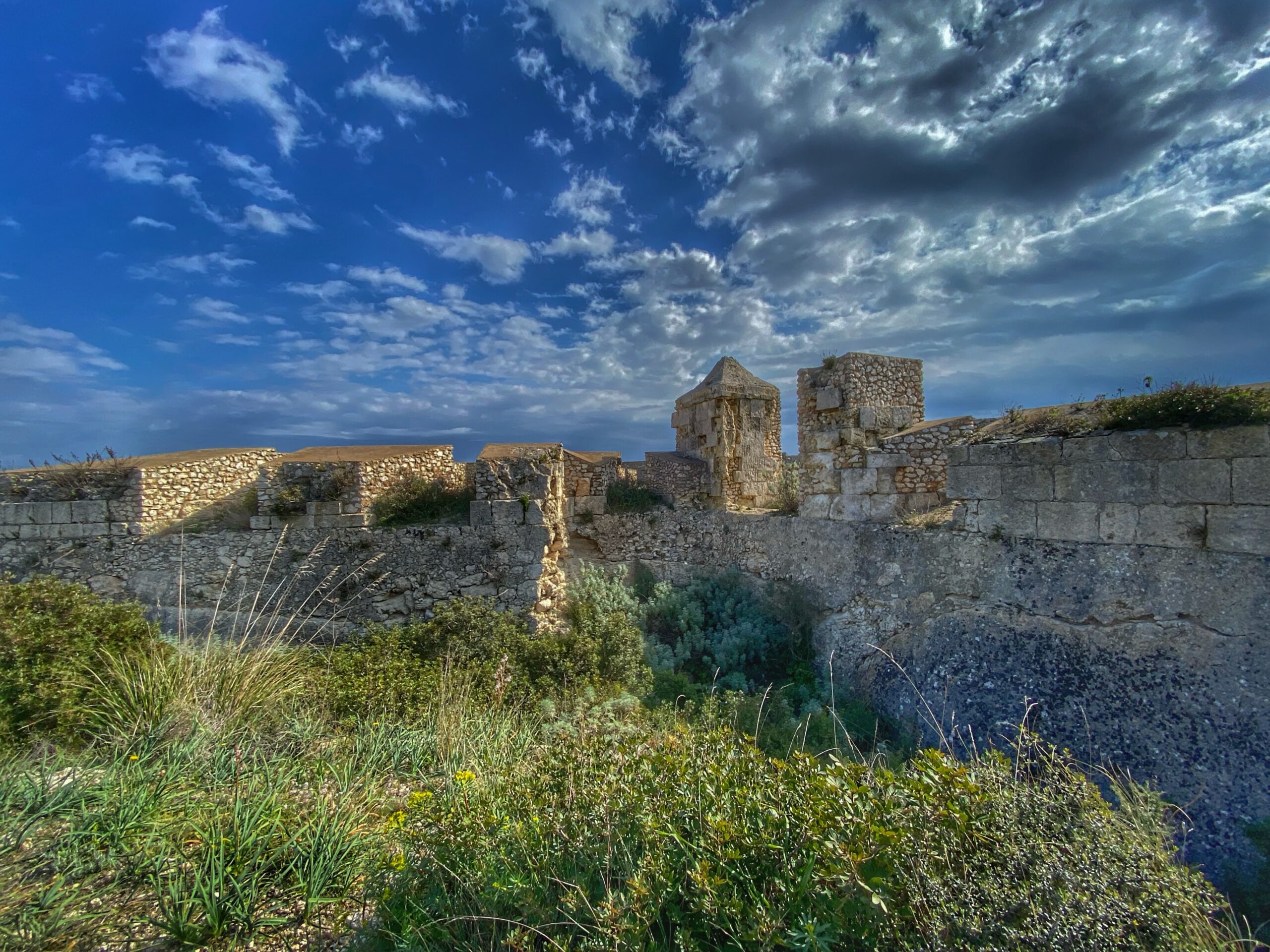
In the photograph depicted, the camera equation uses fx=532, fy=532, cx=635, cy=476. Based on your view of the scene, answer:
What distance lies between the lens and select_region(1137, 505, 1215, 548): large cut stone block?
499cm

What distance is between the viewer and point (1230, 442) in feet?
16.0

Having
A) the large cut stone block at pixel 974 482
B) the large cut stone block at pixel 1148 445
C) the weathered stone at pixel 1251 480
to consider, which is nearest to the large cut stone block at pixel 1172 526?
the weathered stone at pixel 1251 480

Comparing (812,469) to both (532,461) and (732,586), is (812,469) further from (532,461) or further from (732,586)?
(532,461)

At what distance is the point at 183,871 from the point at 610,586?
23.3 ft

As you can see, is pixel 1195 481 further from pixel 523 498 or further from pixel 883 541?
pixel 523 498

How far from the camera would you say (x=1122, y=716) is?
5168mm

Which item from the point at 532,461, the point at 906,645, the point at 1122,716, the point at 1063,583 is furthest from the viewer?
the point at 532,461

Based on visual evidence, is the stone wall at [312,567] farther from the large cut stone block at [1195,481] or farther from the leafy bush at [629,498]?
the large cut stone block at [1195,481]

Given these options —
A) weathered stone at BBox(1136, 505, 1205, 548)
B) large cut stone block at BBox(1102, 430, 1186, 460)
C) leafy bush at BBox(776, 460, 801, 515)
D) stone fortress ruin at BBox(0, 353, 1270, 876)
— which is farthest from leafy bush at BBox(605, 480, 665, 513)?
weathered stone at BBox(1136, 505, 1205, 548)

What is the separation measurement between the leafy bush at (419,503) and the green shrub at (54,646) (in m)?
3.09

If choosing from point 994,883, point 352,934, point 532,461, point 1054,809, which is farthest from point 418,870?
point 532,461

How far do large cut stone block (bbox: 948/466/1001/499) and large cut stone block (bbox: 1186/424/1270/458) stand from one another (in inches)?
63.7

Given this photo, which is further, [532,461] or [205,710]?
[532,461]

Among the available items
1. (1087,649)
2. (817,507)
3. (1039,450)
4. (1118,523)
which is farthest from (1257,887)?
(817,507)
